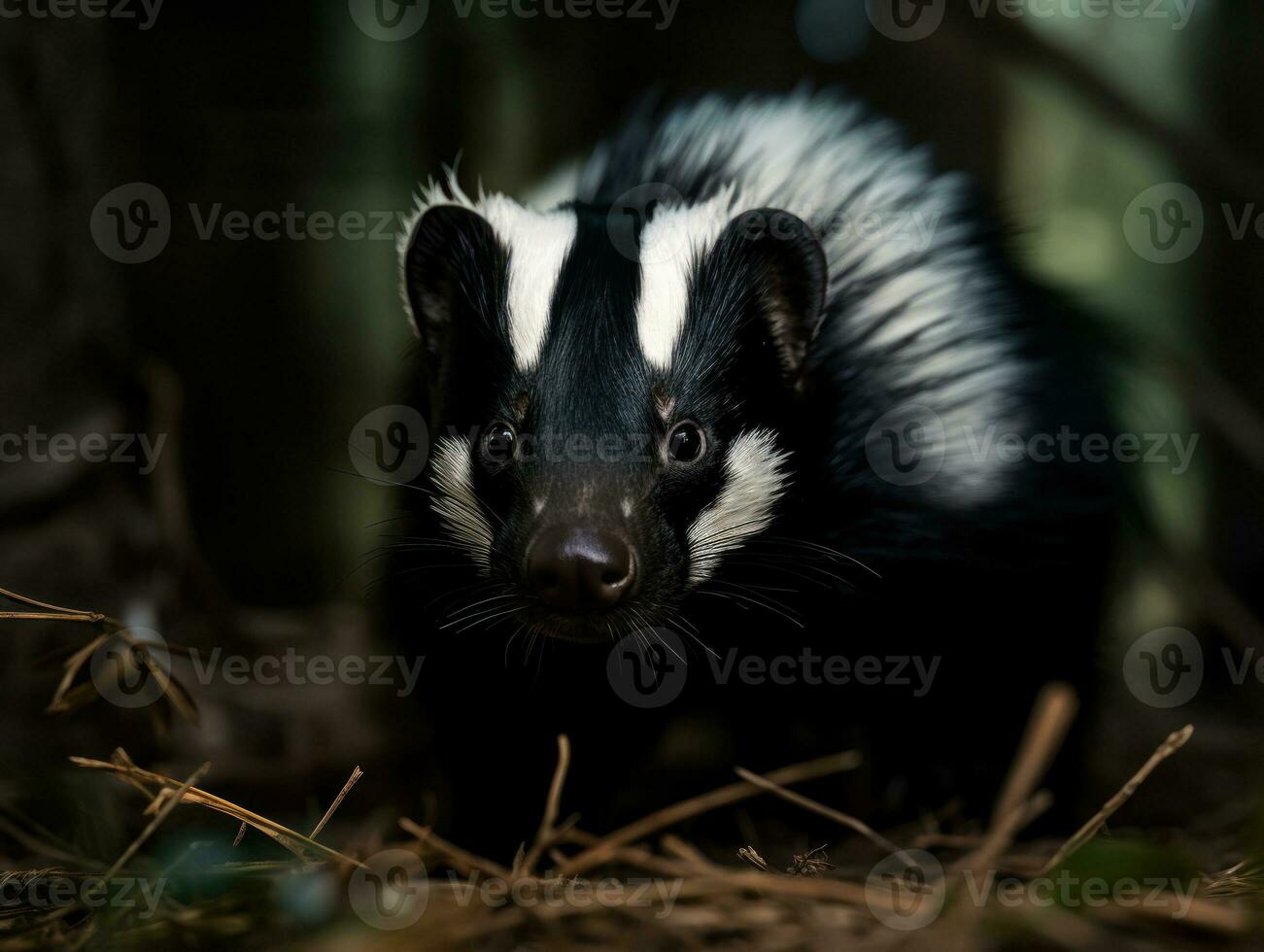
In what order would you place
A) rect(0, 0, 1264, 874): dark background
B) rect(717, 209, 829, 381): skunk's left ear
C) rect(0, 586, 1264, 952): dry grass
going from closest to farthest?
rect(0, 586, 1264, 952): dry grass → rect(717, 209, 829, 381): skunk's left ear → rect(0, 0, 1264, 874): dark background

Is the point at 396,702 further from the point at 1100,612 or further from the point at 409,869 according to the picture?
the point at 1100,612

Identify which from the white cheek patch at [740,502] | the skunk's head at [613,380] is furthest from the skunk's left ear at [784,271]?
the white cheek patch at [740,502]

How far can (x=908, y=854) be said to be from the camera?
157cm

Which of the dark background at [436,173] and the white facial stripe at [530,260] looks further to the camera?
the dark background at [436,173]

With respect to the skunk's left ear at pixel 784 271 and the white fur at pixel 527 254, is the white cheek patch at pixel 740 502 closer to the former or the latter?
the skunk's left ear at pixel 784 271

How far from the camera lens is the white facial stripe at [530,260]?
68.1 inches

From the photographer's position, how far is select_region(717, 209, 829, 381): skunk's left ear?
173 centimetres

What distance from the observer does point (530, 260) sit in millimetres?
1793

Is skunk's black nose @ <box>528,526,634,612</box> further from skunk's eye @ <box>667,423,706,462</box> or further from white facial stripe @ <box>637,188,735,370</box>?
white facial stripe @ <box>637,188,735,370</box>

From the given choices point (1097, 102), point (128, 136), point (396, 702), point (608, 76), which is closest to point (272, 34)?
point (128, 136)

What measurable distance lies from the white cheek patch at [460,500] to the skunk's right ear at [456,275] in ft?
0.50

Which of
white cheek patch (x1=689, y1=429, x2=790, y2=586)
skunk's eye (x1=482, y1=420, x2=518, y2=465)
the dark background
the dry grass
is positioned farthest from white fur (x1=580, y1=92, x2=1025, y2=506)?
the dry grass

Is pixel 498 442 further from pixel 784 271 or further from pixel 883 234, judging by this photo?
pixel 883 234

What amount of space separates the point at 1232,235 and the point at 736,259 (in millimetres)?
1927
